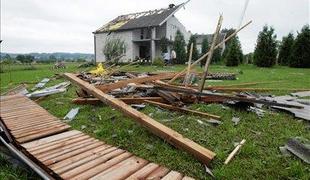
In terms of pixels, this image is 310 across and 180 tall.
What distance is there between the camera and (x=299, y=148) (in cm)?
403

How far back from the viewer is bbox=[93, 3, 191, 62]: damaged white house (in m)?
34.9

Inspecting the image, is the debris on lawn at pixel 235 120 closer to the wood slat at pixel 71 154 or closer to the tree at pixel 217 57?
the wood slat at pixel 71 154

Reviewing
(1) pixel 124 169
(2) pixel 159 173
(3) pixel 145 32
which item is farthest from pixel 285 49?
(1) pixel 124 169

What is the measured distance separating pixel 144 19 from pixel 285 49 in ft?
57.7

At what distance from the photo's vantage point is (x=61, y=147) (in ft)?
14.9

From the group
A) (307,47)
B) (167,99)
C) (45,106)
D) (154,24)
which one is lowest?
(45,106)

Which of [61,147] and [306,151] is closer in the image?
[306,151]

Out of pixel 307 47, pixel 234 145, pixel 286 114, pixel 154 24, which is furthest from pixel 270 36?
pixel 234 145

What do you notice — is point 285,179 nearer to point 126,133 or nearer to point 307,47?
point 126,133

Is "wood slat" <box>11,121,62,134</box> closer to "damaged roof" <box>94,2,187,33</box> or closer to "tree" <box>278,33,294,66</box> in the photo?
"tree" <box>278,33,294,66</box>

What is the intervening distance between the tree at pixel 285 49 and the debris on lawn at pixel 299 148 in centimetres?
2374

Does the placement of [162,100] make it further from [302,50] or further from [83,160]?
[302,50]

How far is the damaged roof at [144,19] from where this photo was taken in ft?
112

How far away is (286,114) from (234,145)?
2095 millimetres
